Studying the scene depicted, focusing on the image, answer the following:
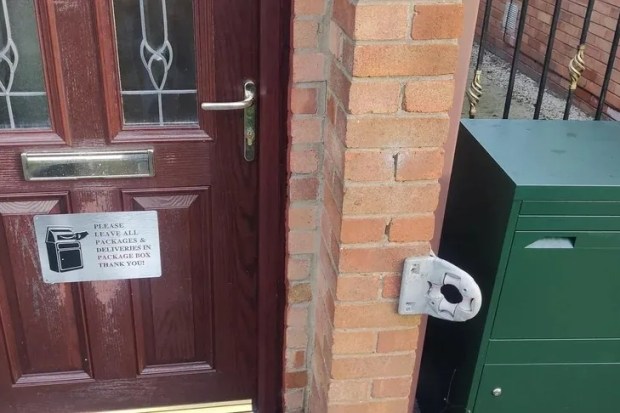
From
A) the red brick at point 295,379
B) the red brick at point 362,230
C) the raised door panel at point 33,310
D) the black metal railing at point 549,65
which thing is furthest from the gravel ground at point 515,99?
the raised door panel at point 33,310

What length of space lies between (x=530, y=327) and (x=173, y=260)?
4.02ft

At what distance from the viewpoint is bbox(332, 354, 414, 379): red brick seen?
2.09m

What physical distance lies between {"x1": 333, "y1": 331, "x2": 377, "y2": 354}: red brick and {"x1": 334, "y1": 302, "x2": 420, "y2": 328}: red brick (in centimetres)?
3

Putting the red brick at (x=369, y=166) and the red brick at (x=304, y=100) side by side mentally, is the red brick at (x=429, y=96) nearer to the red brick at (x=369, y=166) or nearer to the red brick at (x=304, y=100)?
the red brick at (x=369, y=166)

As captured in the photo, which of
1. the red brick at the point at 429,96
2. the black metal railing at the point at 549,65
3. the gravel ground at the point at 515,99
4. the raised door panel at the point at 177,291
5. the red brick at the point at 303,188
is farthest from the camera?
the gravel ground at the point at 515,99

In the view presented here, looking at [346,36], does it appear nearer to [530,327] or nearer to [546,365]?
[530,327]

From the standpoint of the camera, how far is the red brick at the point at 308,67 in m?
2.02

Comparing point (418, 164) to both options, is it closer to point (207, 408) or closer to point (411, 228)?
point (411, 228)

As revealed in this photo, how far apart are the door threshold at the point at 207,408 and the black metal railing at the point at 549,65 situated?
57.2 inches

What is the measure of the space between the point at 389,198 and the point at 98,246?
105cm

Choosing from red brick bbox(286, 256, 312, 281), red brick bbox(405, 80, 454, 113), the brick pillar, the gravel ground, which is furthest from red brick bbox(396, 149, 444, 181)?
the gravel ground

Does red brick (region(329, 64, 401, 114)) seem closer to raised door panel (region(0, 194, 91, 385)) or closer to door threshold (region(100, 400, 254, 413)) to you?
raised door panel (region(0, 194, 91, 385))

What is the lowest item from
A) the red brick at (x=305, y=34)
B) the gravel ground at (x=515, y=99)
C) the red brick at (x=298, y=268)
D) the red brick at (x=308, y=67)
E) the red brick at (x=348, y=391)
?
the gravel ground at (x=515, y=99)

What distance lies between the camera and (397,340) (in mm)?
2082
